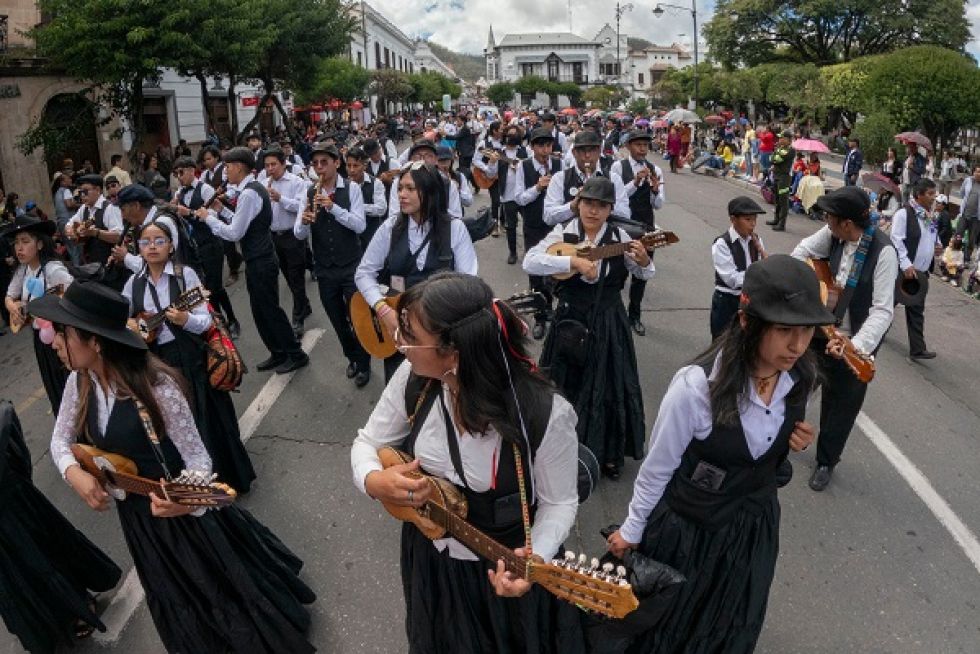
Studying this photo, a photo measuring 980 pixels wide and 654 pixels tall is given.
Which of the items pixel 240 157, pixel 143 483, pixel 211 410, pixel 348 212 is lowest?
pixel 211 410

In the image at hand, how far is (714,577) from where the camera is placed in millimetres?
2713

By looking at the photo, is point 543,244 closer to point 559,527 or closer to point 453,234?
point 453,234

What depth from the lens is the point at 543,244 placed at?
4703 millimetres

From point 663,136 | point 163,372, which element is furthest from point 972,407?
point 663,136

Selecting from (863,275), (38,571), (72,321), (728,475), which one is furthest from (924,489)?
(38,571)

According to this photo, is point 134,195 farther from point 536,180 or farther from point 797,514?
point 797,514

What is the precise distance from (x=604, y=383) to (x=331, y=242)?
3.06m

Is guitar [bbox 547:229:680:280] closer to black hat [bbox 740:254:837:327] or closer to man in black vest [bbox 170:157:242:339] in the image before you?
black hat [bbox 740:254:837:327]

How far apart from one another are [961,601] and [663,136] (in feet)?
106

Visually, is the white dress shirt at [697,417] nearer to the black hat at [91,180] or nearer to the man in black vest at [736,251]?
the man in black vest at [736,251]

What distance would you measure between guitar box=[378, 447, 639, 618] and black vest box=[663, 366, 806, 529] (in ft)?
1.98

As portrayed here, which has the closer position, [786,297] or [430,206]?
[786,297]

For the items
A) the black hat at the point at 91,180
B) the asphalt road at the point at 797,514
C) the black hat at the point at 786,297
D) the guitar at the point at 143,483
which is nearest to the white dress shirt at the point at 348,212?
the asphalt road at the point at 797,514

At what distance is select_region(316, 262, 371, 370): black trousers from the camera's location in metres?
6.54
